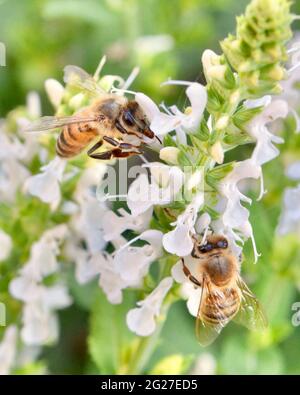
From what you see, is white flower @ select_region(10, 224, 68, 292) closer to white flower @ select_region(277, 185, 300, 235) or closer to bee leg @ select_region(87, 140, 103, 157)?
bee leg @ select_region(87, 140, 103, 157)

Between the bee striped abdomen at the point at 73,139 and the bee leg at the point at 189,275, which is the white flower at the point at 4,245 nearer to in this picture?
the bee striped abdomen at the point at 73,139

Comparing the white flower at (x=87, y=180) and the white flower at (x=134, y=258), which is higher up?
the white flower at (x=87, y=180)

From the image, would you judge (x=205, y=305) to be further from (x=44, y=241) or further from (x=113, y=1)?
(x=113, y=1)

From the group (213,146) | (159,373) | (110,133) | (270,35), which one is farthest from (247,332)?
(270,35)

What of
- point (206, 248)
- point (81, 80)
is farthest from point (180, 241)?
point (81, 80)

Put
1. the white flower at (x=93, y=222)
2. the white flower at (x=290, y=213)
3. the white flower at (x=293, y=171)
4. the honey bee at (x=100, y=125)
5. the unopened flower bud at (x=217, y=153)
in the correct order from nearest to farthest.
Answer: the unopened flower bud at (x=217, y=153), the honey bee at (x=100, y=125), the white flower at (x=93, y=222), the white flower at (x=290, y=213), the white flower at (x=293, y=171)

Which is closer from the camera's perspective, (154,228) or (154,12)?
(154,228)

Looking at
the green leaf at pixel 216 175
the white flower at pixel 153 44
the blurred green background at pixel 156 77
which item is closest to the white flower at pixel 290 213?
the blurred green background at pixel 156 77
